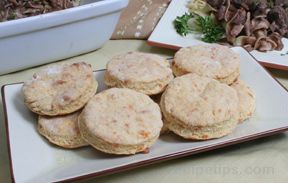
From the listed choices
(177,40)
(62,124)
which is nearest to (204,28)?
(177,40)

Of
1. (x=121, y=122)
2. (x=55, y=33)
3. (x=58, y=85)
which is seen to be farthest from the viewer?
(x=55, y=33)

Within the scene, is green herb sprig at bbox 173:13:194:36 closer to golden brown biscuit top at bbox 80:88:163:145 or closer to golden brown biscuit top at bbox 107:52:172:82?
golden brown biscuit top at bbox 107:52:172:82

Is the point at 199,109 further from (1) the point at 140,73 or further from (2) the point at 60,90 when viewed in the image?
(2) the point at 60,90

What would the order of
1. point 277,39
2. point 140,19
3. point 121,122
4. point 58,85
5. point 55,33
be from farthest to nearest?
point 140,19
point 277,39
point 55,33
point 58,85
point 121,122

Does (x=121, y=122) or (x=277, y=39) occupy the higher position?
(x=121, y=122)

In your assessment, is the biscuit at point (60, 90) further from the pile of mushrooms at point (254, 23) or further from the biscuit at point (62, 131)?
the pile of mushrooms at point (254, 23)

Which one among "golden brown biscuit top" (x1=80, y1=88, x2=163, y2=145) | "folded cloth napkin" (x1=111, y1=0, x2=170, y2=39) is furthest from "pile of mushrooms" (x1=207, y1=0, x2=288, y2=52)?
"golden brown biscuit top" (x1=80, y1=88, x2=163, y2=145)

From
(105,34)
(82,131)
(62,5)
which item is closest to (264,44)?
(105,34)

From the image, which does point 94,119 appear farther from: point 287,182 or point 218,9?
point 218,9
